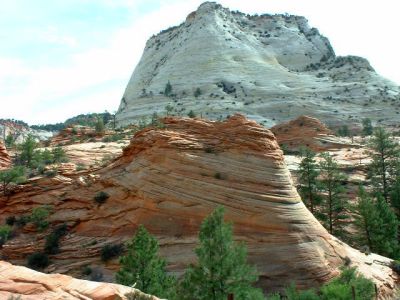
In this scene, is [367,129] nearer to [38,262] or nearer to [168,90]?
[168,90]

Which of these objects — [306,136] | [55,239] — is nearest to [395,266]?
[55,239]

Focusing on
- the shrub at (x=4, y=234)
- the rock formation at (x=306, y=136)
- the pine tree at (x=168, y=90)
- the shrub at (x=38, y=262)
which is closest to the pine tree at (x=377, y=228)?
the shrub at (x=38, y=262)

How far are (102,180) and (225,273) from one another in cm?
1546

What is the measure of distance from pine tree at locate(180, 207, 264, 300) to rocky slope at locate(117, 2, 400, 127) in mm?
76413

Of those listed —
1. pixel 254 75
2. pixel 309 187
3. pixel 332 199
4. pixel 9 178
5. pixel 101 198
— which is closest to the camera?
pixel 101 198

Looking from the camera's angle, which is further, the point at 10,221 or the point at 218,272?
the point at 10,221

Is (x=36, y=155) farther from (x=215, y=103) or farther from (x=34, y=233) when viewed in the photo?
(x=215, y=103)

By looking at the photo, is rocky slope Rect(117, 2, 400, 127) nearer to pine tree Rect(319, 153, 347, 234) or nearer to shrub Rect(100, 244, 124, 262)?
pine tree Rect(319, 153, 347, 234)

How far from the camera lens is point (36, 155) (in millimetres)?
47594

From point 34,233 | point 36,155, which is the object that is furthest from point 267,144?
point 36,155

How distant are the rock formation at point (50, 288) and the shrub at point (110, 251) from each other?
14637 millimetres

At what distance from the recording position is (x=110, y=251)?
28.8 m

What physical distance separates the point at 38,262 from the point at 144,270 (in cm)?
1074

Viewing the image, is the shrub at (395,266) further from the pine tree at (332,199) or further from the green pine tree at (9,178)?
the green pine tree at (9,178)
